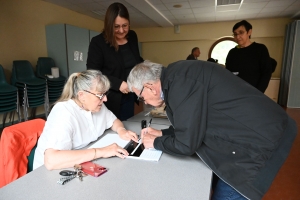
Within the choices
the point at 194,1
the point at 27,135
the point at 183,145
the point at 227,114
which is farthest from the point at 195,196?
the point at 194,1

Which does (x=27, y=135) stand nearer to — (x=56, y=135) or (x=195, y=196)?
(x=56, y=135)

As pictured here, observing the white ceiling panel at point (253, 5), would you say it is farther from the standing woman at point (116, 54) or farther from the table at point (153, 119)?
the table at point (153, 119)

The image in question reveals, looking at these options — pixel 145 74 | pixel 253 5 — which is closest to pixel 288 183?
pixel 145 74

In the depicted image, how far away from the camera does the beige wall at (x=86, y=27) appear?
3.88 metres

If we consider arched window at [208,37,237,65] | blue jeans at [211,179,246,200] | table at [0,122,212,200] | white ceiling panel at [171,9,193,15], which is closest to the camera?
table at [0,122,212,200]

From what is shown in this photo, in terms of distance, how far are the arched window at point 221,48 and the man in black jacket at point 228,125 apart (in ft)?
21.0

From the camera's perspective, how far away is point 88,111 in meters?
1.25

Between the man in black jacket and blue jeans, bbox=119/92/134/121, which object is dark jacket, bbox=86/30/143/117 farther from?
the man in black jacket

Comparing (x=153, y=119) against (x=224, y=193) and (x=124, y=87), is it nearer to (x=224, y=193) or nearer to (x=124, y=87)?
(x=124, y=87)

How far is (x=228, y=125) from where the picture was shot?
0.86 metres

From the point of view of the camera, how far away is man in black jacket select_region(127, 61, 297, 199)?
2.73ft

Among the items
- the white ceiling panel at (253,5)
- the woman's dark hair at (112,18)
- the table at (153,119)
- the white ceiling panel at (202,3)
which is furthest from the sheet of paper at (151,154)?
the white ceiling panel at (253,5)

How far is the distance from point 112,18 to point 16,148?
1008 mm

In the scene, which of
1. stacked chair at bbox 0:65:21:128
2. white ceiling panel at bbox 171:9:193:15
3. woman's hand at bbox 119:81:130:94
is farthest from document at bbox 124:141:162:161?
white ceiling panel at bbox 171:9:193:15
